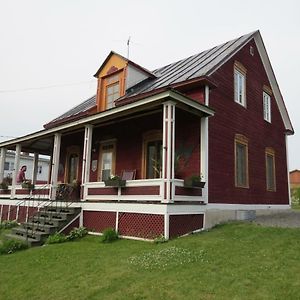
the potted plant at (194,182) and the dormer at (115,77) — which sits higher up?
the dormer at (115,77)

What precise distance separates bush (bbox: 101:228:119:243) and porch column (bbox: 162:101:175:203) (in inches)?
74.1

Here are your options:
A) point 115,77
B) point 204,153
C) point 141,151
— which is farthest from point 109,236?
point 115,77

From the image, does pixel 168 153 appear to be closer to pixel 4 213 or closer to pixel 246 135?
pixel 246 135

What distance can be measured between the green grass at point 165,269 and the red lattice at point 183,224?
19.2 inches

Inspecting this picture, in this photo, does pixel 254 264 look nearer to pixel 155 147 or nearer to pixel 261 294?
pixel 261 294

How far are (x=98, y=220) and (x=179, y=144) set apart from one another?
147 inches

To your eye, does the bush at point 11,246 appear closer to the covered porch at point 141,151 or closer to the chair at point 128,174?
the covered porch at point 141,151

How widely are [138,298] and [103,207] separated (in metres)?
6.03

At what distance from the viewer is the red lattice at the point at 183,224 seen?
9556 millimetres

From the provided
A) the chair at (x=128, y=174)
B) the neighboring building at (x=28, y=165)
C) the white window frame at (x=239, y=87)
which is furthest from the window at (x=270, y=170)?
the neighboring building at (x=28, y=165)

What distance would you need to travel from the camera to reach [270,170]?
16.7 meters

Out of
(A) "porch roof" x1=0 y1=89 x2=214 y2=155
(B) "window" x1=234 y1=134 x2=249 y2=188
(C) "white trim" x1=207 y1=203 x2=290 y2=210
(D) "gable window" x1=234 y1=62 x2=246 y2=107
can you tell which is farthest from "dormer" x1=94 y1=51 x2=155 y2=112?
(C) "white trim" x1=207 y1=203 x2=290 y2=210

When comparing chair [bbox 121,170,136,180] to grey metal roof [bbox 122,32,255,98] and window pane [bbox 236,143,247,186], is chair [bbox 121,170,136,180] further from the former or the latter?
window pane [bbox 236,143,247,186]

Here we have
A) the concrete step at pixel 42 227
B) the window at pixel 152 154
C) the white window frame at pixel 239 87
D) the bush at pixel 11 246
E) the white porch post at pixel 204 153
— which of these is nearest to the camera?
the bush at pixel 11 246
